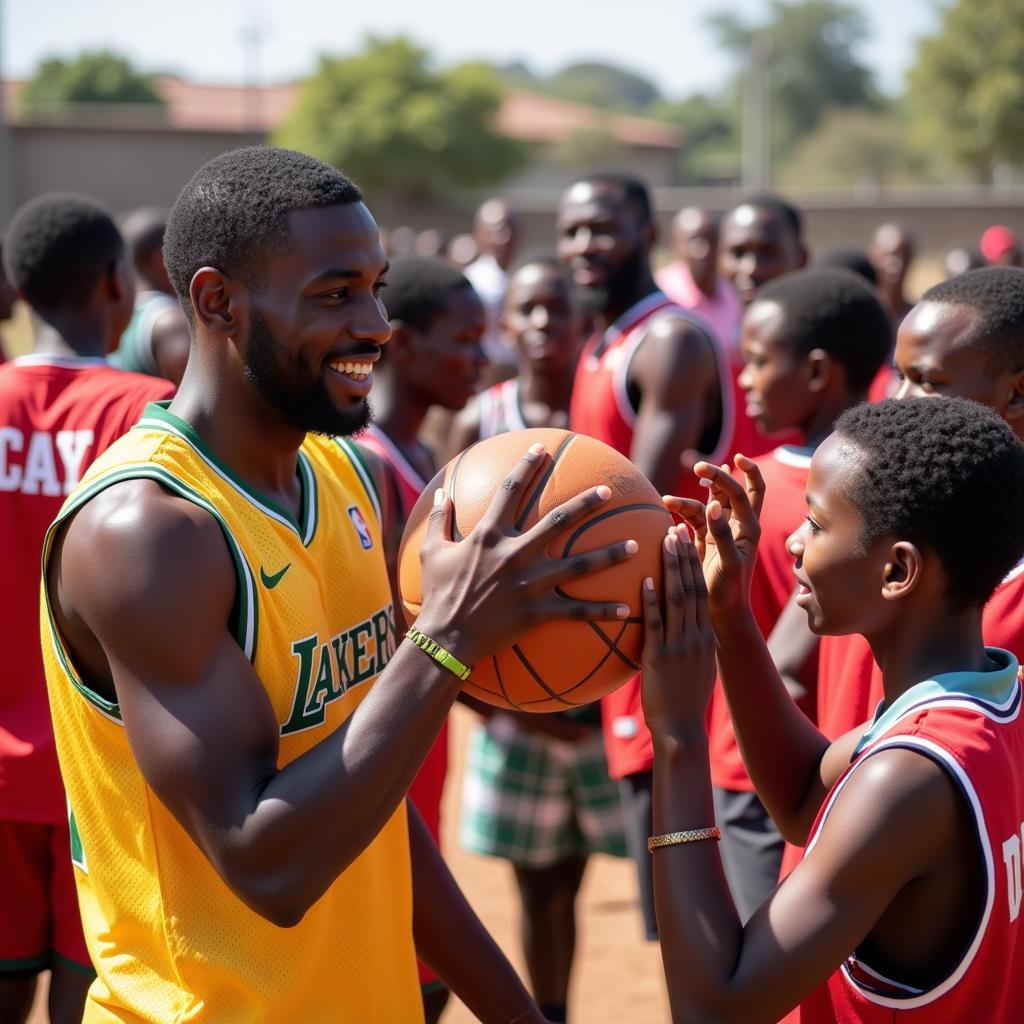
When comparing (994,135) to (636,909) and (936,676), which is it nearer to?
(636,909)

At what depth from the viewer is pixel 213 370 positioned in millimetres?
2332

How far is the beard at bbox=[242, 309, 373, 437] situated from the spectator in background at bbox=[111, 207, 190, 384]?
2.64 m

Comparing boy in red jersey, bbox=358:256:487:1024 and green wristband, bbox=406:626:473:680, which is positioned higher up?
boy in red jersey, bbox=358:256:487:1024

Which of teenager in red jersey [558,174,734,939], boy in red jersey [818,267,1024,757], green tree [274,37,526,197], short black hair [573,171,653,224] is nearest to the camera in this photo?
boy in red jersey [818,267,1024,757]

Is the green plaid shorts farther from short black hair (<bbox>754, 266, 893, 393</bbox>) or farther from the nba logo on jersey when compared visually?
the nba logo on jersey

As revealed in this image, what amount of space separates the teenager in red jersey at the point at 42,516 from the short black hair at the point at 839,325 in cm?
182

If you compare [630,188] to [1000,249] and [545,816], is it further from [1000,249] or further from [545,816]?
[1000,249]

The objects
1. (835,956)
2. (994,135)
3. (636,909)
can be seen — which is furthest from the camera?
(994,135)

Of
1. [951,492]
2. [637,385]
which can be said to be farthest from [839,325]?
[951,492]

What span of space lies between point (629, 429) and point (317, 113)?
2139 inches

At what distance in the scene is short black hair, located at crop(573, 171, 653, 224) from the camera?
19.6ft

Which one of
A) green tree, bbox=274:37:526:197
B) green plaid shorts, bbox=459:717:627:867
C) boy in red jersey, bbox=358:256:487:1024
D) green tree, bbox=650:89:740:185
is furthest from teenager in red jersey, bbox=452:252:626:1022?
green tree, bbox=650:89:740:185

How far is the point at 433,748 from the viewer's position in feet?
12.4

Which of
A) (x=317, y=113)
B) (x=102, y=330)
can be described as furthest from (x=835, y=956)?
(x=317, y=113)
